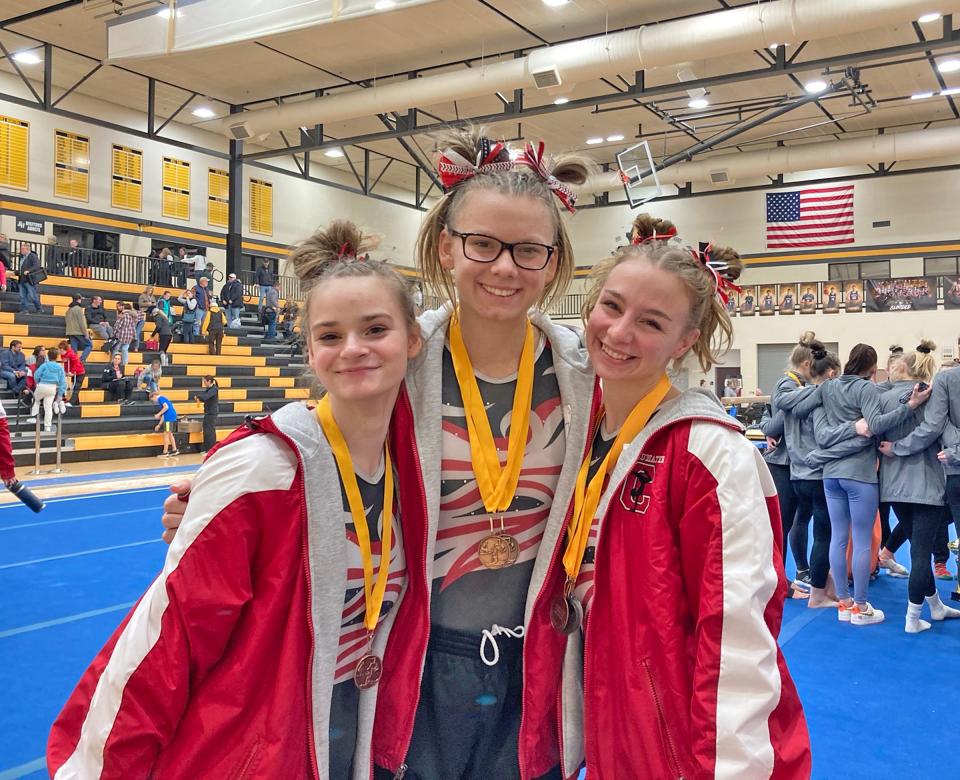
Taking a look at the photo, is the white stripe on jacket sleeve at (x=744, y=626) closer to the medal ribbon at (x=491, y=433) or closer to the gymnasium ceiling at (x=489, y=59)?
the medal ribbon at (x=491, y=433)

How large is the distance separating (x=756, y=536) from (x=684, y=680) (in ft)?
1.03

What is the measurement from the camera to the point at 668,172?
23.0 meters

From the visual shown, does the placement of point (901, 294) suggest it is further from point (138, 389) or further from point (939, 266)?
point (138, 389)

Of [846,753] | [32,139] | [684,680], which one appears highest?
[32,139]

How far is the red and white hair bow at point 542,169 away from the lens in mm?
1951

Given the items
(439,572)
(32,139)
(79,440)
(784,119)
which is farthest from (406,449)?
(784,119)

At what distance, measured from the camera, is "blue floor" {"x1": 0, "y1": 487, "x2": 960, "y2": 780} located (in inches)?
141

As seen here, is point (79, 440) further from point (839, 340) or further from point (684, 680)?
point (839, 340)

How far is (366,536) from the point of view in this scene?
1690mm

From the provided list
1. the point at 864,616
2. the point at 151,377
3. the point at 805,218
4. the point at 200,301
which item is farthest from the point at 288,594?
the point at 805,218

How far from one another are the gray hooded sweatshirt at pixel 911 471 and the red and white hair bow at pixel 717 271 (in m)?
3.96

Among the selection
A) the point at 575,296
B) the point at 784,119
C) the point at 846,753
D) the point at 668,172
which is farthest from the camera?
the point at 575,296

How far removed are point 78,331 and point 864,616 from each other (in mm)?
15189

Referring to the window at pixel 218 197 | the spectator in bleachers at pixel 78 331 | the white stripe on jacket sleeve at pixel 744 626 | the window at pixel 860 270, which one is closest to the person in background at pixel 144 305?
the spectator in bleachers at pixel 78 331
